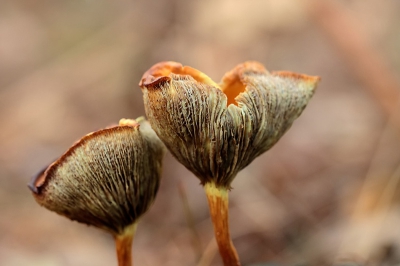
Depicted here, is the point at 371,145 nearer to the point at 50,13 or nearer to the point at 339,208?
the point at 339,208

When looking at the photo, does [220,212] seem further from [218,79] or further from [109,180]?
[218,79]

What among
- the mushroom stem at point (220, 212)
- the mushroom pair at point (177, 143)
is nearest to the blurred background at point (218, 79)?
the mushroom stem at point (220, 212)

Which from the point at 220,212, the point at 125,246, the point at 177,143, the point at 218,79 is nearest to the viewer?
the point at 177,143

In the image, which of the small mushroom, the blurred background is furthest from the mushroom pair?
the blurred background

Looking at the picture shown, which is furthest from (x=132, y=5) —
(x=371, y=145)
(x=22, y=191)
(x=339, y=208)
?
(x=339, y=208)

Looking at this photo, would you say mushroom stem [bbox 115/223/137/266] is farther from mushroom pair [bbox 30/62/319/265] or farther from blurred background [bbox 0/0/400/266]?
blurred background [bbox 0/0/400/266]

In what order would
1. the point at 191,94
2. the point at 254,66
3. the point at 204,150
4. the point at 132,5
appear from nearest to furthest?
the point at 191,94, the point at 204,150, the point at 254,66, the point at 132,5

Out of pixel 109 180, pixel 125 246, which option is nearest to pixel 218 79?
pixel 125 246

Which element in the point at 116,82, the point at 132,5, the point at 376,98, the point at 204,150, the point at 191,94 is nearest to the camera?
the point at 191,94
